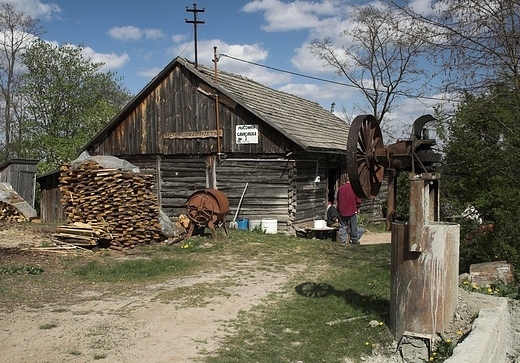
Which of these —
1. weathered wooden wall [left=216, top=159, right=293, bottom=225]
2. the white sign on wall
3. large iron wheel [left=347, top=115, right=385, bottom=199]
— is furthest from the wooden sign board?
large iron wheel [left=347, top=115, right=385, bottom=199]

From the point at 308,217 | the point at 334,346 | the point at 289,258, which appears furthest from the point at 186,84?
the point at 334,346

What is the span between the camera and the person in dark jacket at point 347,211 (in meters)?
13.2

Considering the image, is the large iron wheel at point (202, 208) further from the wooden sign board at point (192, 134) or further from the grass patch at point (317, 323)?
the grass patch at point (317, 323)

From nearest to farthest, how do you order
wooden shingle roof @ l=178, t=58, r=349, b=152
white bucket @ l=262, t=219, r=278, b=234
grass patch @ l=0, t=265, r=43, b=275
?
grass patch @ l=0, t=265, r=43, b=275
white bucket @ l=262, t=219, r=278, b=234
wooden shingle roof @ l=178, t=58, r=349, b=152

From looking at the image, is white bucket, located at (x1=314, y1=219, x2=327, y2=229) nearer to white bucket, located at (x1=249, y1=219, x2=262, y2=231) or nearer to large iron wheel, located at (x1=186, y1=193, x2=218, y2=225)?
white bucket, located at (x1=249, y1=219, x2=262, y2=231)

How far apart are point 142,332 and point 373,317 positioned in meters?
2.93

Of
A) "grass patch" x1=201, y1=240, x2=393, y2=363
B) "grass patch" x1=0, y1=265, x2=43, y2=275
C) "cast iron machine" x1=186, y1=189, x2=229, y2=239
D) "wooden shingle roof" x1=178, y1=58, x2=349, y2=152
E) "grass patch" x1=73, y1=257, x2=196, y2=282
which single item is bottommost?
"grass patch" x1=201, y1=240, x2=393, y2=363

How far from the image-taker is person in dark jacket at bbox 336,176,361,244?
13227 millimetres

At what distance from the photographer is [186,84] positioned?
17.0 metres

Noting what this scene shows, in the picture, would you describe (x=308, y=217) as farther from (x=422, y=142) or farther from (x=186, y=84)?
(x=422, y=142)

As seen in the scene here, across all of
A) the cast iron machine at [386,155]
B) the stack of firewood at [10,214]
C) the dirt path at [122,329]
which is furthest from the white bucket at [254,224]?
the cast iron machine at [386,155]

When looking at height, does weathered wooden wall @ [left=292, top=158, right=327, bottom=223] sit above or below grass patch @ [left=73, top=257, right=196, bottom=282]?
above

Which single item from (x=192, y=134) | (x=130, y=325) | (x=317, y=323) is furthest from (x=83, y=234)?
(x=317, y=323)

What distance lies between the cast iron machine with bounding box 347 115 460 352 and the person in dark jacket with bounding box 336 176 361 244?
6876 mm
